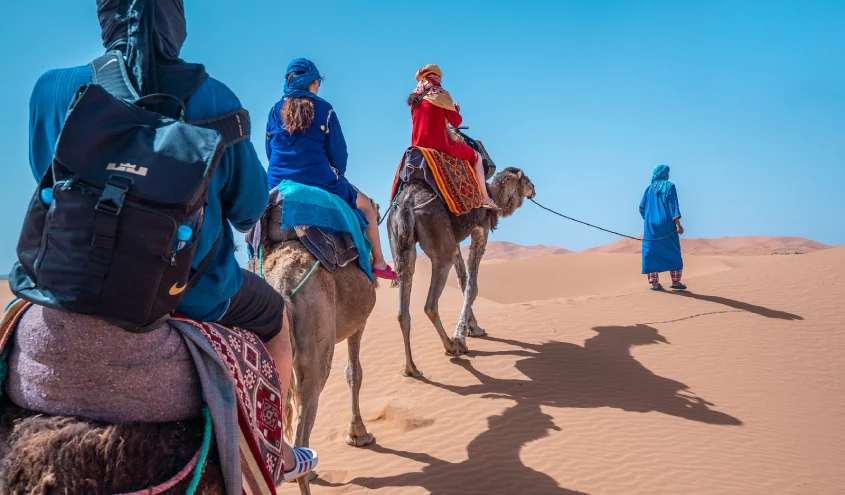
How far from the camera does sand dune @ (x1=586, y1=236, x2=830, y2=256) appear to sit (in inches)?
2105

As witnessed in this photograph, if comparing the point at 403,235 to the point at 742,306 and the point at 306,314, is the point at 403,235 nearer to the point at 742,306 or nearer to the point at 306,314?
the point at 306,314

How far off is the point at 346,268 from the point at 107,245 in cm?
323

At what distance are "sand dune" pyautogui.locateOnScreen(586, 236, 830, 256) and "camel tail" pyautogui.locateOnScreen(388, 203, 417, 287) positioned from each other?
1826 inches

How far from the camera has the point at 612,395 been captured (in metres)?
7.75

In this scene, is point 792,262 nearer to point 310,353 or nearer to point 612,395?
point 612,395

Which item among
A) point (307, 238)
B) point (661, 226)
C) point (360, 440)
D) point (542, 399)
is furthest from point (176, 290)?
point (661, 226)

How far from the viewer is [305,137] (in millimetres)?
4422

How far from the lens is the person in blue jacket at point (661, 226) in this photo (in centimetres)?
1334

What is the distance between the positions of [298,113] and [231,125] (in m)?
2.52

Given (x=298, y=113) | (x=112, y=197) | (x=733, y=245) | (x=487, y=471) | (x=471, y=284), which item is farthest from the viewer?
(x=733, y=245)

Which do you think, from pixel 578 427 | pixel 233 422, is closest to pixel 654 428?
pixel 578 427

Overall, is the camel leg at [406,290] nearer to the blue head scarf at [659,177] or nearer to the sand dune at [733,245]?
the blue head scarf at [659,177]

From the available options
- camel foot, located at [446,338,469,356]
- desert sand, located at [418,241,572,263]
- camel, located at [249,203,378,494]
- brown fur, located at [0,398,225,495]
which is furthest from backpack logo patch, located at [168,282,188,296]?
desert sand, located at [418,241,572,263]

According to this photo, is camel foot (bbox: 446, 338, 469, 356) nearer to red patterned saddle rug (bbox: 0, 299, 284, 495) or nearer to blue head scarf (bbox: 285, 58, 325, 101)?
blue head scarf (bbox: 285, 58, 325, 101)
